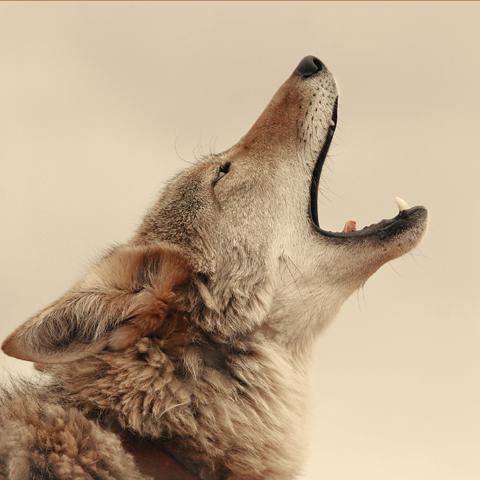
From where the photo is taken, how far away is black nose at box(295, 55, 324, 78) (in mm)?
5898

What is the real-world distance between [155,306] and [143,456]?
2.68 ft

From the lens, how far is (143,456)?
4.24 m

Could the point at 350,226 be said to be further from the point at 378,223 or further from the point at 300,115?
the point at 300,115

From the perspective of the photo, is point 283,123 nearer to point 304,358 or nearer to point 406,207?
point 406,207

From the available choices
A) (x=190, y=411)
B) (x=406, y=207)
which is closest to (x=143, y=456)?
(x=190, y=411)

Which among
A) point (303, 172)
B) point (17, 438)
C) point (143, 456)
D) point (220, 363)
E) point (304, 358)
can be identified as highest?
point (303, 172)

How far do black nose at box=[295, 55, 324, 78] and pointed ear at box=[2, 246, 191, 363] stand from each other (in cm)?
199

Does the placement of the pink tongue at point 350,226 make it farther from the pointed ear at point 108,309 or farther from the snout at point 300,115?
the pointed ear at point 108,309

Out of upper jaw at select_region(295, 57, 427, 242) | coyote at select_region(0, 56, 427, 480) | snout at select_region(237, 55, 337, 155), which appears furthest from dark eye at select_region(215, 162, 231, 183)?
upper jaw at select_region(295, 57, 427, 242)

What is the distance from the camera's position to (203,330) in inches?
181

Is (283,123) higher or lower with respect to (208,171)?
higher

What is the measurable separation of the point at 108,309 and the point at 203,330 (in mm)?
611

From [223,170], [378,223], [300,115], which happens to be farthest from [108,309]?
[300,115]

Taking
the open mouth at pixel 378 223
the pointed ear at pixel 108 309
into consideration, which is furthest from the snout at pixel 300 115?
the pointed ear at pixel 108 309
